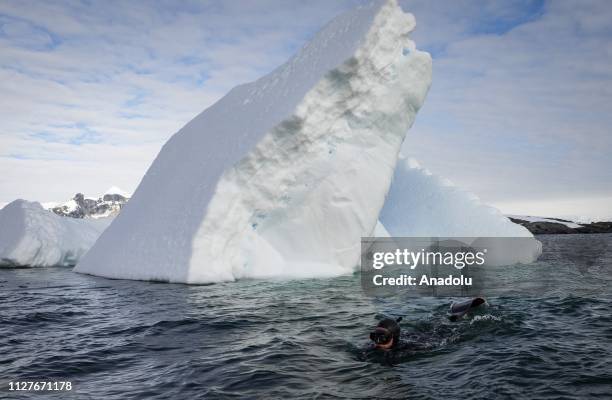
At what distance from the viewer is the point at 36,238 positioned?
81.6 feet

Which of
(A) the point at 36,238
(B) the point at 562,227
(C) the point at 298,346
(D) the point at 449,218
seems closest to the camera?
(C) the point at 298,346

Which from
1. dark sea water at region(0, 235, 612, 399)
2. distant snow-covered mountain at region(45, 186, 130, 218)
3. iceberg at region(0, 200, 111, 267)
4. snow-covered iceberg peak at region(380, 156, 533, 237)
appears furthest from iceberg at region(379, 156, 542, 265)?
distant snow-covered mountain at region(45, 186, 130, 218)

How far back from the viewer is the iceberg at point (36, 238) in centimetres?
2420

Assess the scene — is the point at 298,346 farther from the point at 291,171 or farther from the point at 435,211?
the point at 435,211

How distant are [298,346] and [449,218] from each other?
15545mm

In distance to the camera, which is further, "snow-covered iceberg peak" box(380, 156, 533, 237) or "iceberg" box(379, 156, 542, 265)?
"snow-covered iceberg peak" box(380, 156, 533, 237)

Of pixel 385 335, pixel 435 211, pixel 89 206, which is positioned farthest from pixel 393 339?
pixel 89 206

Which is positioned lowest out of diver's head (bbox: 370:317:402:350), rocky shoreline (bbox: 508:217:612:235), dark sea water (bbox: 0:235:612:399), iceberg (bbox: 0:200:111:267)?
dark sea water (bbox: 0:235:612:399)

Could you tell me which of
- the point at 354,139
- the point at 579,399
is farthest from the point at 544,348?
the point at 354,139

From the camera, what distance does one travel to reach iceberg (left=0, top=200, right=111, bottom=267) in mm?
24203

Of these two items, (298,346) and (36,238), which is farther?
(36,238)

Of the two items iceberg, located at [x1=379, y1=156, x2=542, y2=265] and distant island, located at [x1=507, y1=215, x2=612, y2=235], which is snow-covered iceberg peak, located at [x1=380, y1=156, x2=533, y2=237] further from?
distant island, located at [x1=507, y1=215, x2=612, y2=235]

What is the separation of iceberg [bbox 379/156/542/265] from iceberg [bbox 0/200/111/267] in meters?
16.4

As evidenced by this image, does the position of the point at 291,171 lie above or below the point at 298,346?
above
